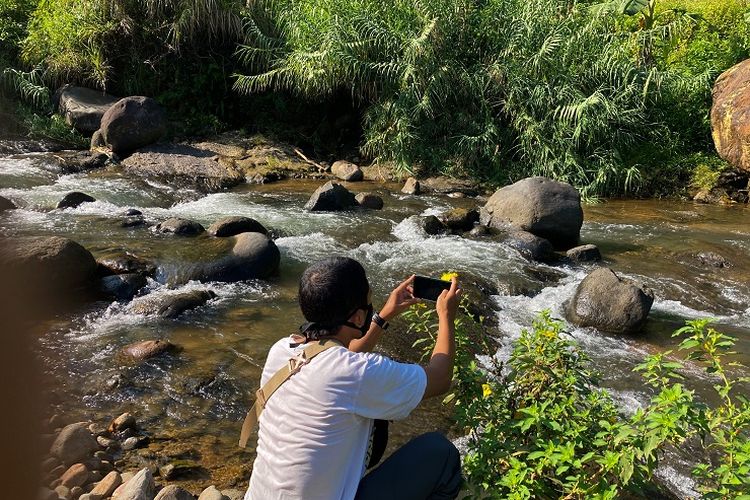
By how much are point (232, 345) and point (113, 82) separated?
12.0 metres

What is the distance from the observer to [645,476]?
2.74 m

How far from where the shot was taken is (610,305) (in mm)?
7203

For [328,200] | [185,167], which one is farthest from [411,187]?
[185,167]

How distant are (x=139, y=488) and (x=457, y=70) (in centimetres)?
1193

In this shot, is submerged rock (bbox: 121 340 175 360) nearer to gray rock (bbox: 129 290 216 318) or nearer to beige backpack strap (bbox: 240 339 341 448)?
gray rock (bbox: 129 290 216 318)

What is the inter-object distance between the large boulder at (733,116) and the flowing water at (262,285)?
103 centimetres

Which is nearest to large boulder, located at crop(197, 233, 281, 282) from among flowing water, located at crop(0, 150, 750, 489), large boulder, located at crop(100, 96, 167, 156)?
flowing water, located at crop(0, 150, 750, 489)

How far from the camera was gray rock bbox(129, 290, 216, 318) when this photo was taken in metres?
6.75

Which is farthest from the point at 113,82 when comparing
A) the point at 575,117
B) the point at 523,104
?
the point at 575,117

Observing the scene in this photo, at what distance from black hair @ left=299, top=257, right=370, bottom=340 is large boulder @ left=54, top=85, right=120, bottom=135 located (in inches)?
530

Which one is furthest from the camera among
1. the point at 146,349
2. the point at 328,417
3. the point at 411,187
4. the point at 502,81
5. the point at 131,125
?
the point at 502,81

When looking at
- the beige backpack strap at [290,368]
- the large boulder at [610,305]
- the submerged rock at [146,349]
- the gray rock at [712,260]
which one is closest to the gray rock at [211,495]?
the beige backpack strap at [290,368]

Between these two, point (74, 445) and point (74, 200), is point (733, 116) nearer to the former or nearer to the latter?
point (74, 200)

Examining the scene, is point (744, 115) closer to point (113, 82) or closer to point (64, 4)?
point (113, 82)
